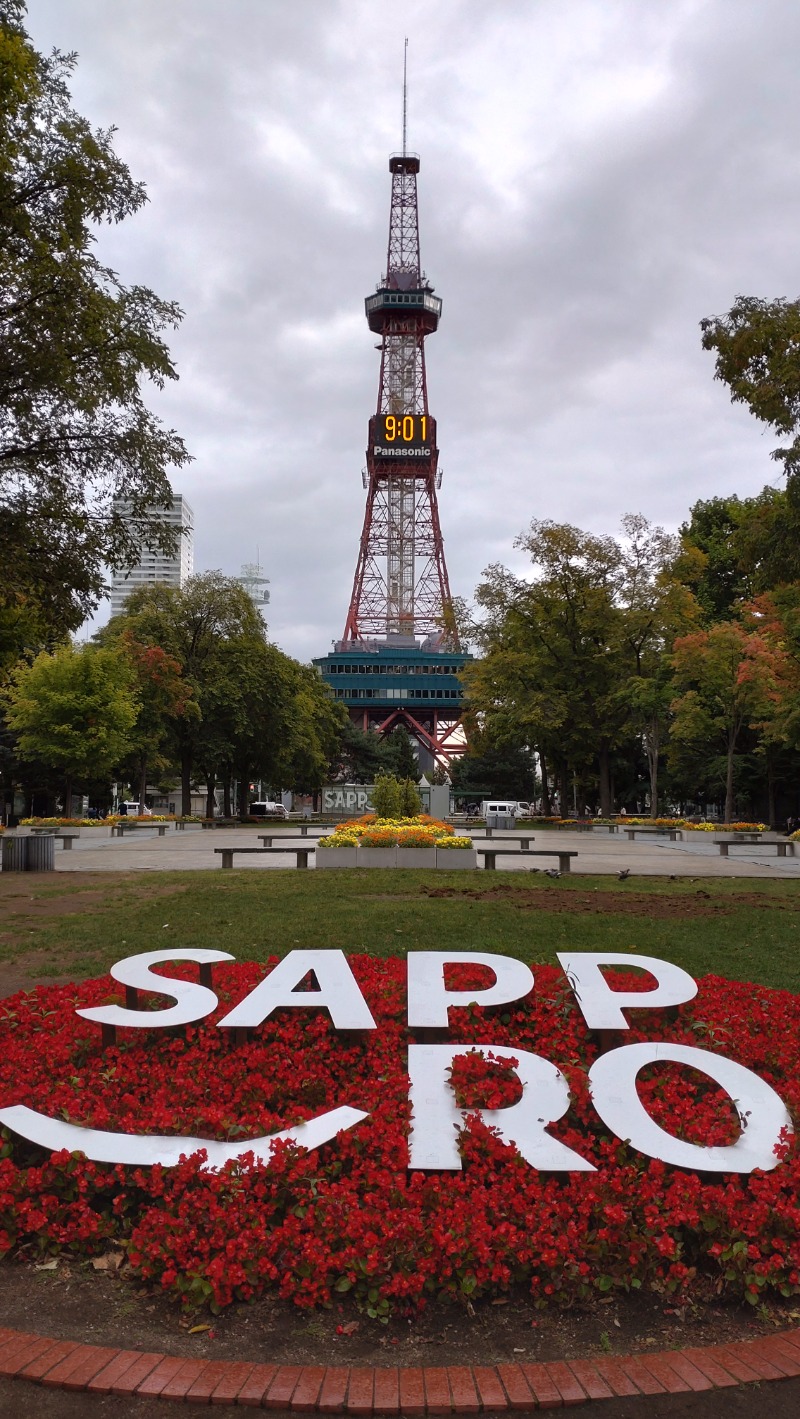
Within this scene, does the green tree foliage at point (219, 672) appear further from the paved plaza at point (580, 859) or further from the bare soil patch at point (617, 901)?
the bare soil patch at point (617, 901)

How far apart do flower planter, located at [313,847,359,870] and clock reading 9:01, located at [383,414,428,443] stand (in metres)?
93.3

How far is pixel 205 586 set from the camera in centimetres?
5122

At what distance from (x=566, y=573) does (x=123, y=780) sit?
32484 millimetres

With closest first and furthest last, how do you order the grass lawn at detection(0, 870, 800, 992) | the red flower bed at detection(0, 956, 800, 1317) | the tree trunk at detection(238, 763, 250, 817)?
the red flower bed at detection(0, 956, 800, 1317) < the grass lawn at detection(0, 870, 800, 992) < the tree trunk at detection(238, 763, 250, 817)

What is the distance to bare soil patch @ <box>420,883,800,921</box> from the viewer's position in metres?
12.7

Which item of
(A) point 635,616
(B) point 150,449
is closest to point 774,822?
(A) point 635,616

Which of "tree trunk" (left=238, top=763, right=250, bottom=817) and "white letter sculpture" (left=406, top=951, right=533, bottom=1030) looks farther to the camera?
"tree trunk" (left=238, top=763, right=250, bottom=817)

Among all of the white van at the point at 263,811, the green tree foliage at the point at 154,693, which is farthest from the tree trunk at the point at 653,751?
the white van at the point at 263,811

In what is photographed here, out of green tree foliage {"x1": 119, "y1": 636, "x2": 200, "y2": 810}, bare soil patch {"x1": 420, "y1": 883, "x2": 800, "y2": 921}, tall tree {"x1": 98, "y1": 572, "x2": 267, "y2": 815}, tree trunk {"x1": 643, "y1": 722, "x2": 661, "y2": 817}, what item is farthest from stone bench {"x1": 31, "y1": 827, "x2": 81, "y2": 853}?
tree trunk {"x1": 643, "y1": 722, "x2": 661, "y2": 817}

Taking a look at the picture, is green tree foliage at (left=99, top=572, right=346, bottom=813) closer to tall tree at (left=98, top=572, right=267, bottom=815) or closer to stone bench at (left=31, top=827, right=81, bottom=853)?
tall tree at (left=98, top=572, right=267, bottom=815)

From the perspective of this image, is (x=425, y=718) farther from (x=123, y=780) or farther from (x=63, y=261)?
(x=63, y=261)

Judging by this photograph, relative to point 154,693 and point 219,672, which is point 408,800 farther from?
point 219,672

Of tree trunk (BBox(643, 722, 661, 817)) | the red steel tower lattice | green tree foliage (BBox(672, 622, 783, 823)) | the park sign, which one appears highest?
the red steel tower lattice

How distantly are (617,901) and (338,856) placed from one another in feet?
23.2
